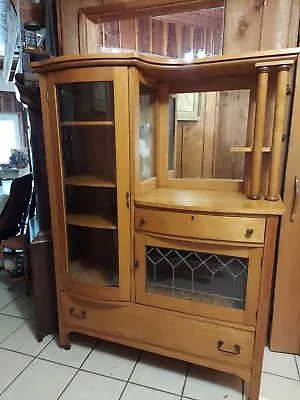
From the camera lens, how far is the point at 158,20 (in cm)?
222

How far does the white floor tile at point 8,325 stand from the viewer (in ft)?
6.24

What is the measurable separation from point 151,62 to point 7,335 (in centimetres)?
188

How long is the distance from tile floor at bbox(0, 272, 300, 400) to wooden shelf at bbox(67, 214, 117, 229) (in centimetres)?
81

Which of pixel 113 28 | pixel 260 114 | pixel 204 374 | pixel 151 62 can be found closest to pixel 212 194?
pixel 260 114

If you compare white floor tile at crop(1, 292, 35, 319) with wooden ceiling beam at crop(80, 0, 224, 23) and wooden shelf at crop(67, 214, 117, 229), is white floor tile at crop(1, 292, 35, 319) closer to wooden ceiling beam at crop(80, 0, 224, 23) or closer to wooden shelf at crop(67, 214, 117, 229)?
wooden shelf at crop(67, 214, 117, 229)

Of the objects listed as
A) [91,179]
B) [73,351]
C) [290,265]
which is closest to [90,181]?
[91,179]

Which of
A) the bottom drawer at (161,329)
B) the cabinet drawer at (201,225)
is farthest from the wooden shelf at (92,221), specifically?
the bottom drawer at (161,329)

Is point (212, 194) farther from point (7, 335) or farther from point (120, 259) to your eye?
point (7, 335)

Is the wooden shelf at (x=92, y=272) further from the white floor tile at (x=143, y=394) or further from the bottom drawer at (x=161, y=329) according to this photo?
the white floor tile at (x=143, y=394)

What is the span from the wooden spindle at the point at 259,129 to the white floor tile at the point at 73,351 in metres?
1.34

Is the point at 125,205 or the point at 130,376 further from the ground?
the point at 125,205

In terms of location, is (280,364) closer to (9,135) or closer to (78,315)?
(78,315)

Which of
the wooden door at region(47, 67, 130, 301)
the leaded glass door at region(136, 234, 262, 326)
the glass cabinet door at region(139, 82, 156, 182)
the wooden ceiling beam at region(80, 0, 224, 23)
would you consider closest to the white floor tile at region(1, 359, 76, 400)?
the wooden door at region(47, 67, 130, 301)

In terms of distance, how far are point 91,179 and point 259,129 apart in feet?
2.89
